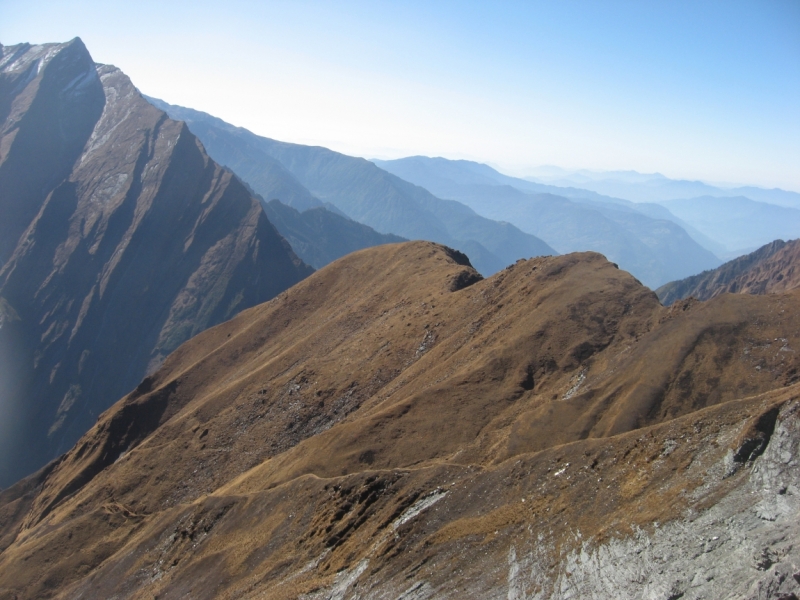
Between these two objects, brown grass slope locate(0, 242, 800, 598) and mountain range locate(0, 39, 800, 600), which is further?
brown grass slope locate(0, 242, 800, 598)

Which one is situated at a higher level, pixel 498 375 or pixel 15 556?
pixel 498 375

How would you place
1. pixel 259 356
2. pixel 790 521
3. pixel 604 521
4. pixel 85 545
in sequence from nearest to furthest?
1. pixel 790 521
2. pixel 604 521
3. pixel 85 545
4. pixel 259 356

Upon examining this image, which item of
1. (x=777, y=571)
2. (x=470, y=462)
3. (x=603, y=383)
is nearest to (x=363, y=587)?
(x=470, y=462)

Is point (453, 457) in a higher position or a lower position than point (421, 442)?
higher

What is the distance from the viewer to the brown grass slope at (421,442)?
35219 mm

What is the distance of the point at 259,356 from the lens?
10588cm

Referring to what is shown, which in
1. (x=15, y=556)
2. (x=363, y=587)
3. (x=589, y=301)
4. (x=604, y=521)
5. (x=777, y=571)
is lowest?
(x=15, y=556)

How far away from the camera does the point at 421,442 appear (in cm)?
5491

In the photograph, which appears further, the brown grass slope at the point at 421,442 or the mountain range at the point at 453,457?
the brown grass slope at the point at 421,442

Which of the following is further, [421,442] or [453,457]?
[421,442]

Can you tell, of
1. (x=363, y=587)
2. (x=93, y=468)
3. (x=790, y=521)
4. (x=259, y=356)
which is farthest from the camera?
(x=259, y=356)

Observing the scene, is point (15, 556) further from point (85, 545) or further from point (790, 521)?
point (790, 521)

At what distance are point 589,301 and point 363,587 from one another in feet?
140

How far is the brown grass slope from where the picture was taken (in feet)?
116
